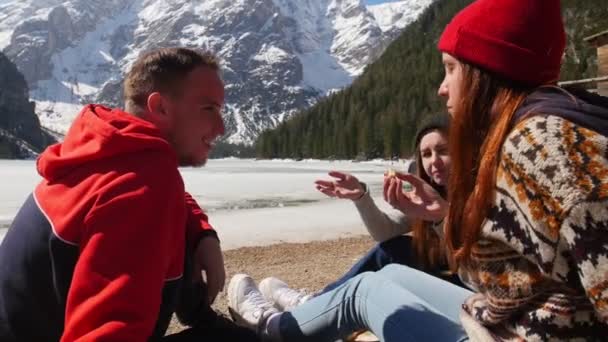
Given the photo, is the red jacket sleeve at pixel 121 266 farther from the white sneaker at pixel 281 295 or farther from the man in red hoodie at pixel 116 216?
the white sneaker at pixel 281 295

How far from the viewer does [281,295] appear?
10.5 feet

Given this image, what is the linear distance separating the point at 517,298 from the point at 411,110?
8267cm

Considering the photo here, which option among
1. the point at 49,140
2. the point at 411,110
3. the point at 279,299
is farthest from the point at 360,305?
the point at 49,140

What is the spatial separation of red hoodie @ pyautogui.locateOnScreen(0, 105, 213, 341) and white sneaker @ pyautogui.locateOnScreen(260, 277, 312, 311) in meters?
1.43

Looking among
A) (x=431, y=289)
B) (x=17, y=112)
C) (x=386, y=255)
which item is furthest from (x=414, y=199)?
(x=17, y=112)

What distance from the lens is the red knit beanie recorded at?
55.9 inches

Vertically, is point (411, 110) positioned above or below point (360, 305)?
below

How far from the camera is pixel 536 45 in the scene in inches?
56.6

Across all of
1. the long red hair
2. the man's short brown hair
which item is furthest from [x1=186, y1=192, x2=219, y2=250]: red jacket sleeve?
the long red hair

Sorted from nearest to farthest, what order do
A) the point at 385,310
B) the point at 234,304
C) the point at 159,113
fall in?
the point at 159,113 < the point at 385,310 < the point at 234,304

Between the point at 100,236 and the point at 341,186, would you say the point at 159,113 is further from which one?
the point at 341,186

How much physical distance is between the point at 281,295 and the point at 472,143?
198 centimetres

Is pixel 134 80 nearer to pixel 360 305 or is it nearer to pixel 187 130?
pixel 187 130

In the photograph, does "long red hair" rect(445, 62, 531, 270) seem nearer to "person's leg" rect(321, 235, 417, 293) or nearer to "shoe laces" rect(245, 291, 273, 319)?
"shoe laces" rect(245, 291, 273, 319)
